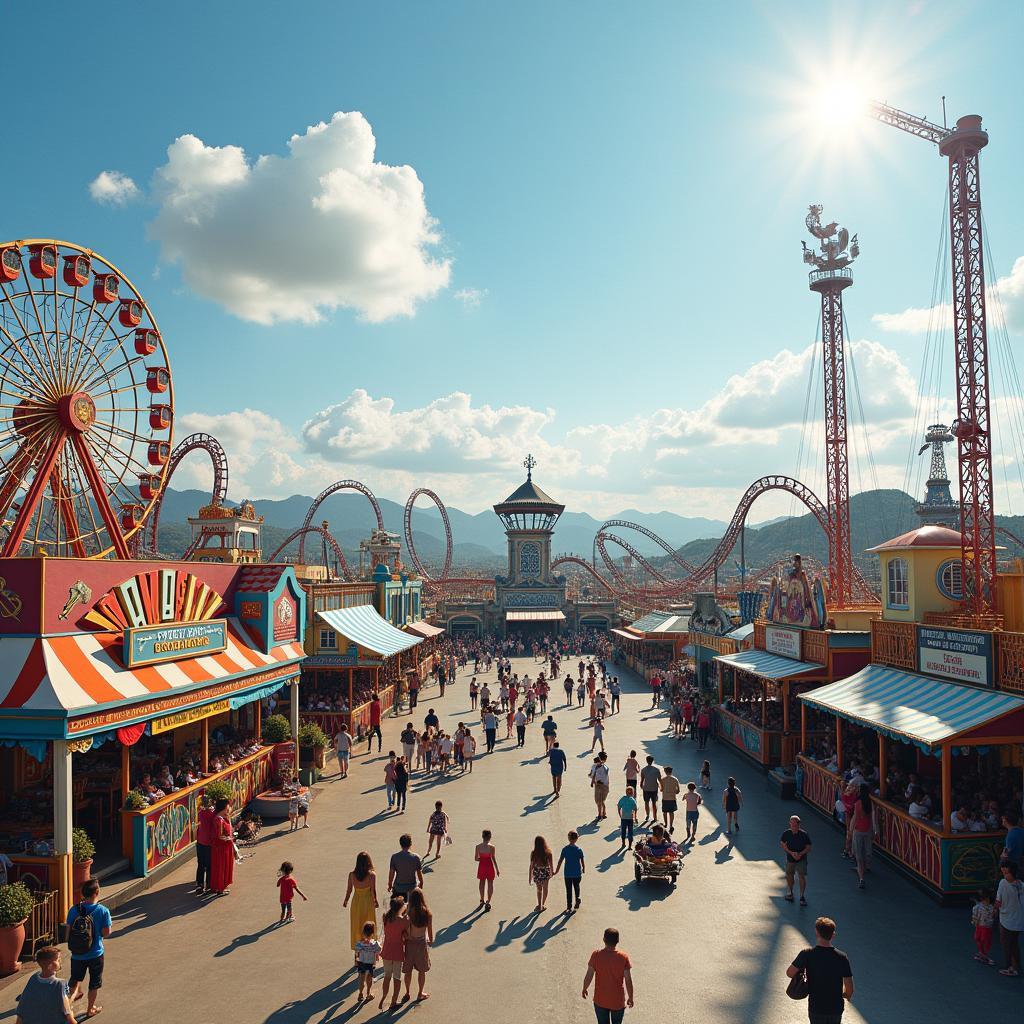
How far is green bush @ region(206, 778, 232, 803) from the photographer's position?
41.7 ft

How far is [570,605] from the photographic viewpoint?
186 feet

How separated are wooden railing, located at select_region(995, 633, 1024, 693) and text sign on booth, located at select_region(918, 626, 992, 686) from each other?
14 cm

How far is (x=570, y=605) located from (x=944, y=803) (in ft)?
151

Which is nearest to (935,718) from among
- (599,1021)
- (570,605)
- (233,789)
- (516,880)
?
(516,880)

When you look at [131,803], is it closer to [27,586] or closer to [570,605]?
[27,586]

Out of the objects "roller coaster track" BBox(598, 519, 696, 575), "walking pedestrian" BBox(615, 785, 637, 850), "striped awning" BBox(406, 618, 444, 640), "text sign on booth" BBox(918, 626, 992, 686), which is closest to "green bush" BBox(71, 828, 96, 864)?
"walking pedestrian" BBox(615, 785, 637, 850)

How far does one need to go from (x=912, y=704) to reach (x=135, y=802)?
12290 millimetres

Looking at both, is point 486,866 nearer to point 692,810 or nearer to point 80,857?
point 692,810

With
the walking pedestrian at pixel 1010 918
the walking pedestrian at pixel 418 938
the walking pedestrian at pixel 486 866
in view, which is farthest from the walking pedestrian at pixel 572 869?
the walking pedestrian at pixel 1010 918

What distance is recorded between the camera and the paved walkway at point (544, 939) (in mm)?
7913

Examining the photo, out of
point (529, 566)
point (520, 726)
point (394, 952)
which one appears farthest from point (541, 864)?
point (529, 566)

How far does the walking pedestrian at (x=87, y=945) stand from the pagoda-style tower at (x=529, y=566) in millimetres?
45493

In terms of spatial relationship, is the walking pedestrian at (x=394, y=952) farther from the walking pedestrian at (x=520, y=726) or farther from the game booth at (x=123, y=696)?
the walking pedestrian at (x=520, y=726)

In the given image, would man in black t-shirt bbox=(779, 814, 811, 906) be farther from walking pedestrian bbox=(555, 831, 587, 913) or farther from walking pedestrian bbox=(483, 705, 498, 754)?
walking pedestrian bbox=(483, 705, 498, 754)
